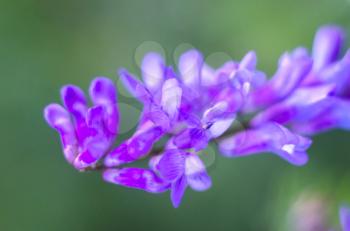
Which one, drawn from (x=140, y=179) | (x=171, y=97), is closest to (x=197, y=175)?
(x=140, y=179)

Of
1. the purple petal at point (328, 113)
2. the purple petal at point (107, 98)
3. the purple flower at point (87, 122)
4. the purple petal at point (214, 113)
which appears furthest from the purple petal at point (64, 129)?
the purple petal at point (328, 113)

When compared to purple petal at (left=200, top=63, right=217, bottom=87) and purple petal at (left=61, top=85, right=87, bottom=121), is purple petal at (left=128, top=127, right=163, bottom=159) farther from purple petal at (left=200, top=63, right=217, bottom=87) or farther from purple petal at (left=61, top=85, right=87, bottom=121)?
purple petal at (left=200, top=63, right=217, bottom=87)

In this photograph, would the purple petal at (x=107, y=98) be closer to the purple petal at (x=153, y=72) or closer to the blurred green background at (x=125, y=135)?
the purple petal at (x=153, y=72)

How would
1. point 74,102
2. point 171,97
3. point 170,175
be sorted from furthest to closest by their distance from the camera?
point 74,102, point 171,97, point 170,175

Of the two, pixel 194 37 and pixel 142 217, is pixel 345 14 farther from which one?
pixel 142 217

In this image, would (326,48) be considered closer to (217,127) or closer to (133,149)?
(217,127)

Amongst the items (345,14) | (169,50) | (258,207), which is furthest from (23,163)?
(345,14)

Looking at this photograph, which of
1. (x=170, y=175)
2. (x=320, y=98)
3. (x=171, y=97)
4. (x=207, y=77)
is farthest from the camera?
(x=207, y=77)
